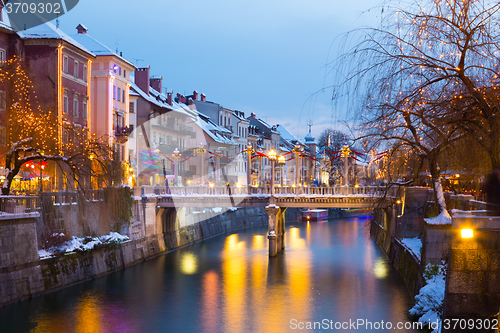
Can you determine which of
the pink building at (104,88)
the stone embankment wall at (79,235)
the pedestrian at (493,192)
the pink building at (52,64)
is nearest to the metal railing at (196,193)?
the stone embankment wall at (79,235)

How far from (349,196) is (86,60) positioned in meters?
24.2

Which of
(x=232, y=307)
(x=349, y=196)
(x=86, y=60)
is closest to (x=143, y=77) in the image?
(x=86, y=60)

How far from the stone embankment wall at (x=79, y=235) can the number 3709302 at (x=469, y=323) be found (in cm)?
1822

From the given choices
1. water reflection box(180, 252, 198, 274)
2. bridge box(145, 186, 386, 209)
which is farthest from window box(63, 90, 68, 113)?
water reflection box(180, 252, 198, 274)

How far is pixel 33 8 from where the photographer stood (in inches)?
1644

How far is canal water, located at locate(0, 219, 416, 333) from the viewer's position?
24.0m

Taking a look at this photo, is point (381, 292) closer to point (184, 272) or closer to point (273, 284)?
point (273, 284)

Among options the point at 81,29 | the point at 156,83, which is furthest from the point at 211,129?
the point at 81,29

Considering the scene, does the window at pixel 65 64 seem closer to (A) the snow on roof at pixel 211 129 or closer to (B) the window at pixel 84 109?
(B) the window at pixel 84 109

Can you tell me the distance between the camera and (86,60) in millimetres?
47469

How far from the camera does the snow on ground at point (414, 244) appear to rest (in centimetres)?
2910

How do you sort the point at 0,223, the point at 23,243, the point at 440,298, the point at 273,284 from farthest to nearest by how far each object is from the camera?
the point at 273,284, the point at 23,243, the point at 0,223, the point at 440,298

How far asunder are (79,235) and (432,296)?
830 inches

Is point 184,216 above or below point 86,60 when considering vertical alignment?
below
